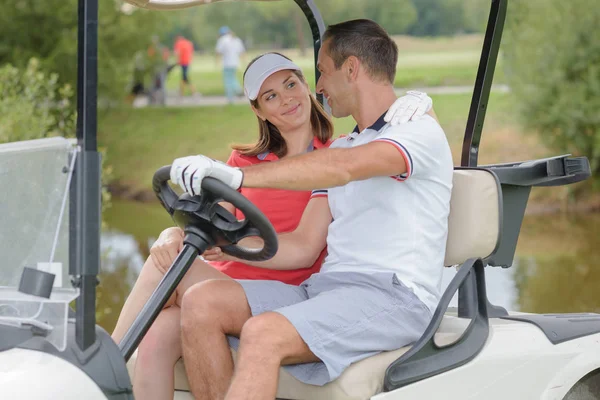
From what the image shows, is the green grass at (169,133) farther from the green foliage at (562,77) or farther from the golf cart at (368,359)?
the golf cart at (368,359)

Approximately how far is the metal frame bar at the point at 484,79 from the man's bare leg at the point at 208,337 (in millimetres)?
864

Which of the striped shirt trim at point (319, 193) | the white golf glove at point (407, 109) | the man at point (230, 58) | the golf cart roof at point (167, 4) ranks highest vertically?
the golf cart roof at point (167, 4)

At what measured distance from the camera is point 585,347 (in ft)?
8.15

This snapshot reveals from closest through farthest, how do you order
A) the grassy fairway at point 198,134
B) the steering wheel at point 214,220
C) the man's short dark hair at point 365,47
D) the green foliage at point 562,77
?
the steering wheel at point 214,220, the man's short dark hair at point 365,47, the green foliage at point 562,77, the grassy fairway at point 198,134

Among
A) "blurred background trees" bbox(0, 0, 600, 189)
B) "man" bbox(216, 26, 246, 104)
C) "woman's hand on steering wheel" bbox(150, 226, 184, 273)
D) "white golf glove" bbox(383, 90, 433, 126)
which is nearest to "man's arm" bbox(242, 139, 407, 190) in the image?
"white golf glove" bbox(383, 90, 433, 126)

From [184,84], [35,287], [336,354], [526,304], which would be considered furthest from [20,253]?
[184,84]

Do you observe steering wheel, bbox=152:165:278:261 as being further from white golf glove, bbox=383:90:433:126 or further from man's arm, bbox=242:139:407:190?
white golf glove, bbox=383:90:433:126

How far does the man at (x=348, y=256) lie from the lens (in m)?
2.19

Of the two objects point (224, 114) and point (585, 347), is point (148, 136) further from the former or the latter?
point (585, 347)

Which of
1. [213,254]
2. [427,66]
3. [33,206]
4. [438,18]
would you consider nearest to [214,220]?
[33,206]

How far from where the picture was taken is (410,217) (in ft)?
7.95

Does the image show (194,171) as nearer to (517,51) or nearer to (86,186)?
(86,186)

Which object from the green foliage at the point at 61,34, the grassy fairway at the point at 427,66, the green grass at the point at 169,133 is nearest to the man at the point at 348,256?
the grassy fairway at the point at 427,66

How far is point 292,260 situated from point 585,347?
813 millimetres
